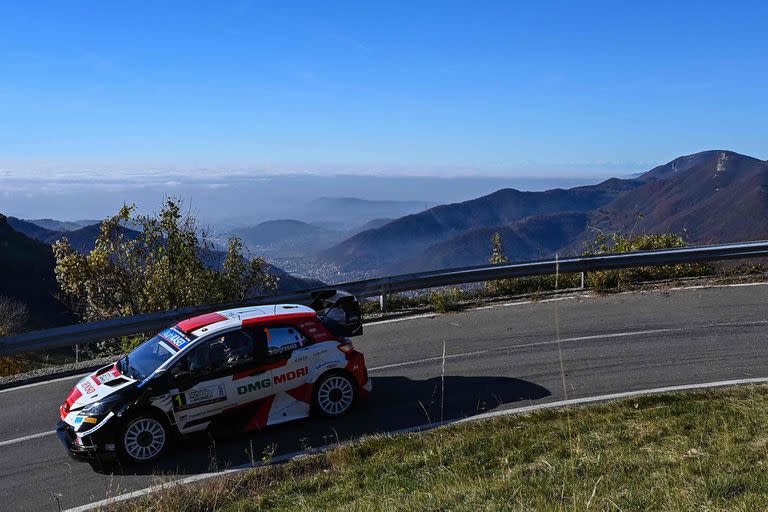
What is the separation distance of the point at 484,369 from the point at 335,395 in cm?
283

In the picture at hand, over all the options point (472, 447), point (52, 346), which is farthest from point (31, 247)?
point (472, 447)

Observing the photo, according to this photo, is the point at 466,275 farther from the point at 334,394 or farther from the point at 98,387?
the point at 98,387

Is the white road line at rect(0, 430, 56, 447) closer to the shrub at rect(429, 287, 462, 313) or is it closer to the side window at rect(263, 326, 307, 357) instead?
the side window at rect(263, 326, 307, 357)

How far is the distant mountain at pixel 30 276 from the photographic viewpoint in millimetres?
95062

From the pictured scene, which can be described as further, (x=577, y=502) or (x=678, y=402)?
(x=678, y=402)

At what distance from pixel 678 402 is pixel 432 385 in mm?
3410

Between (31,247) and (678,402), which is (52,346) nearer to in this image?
(678,402)

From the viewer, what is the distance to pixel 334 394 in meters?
9.27

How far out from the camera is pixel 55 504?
24.2 ft

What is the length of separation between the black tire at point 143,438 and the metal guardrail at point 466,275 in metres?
4.96

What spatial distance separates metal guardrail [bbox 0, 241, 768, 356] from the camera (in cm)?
1294

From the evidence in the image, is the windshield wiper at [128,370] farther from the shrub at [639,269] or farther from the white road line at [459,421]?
the shrub at [639,269]

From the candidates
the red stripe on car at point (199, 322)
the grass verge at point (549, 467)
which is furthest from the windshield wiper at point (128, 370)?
the grass verge at point (549, 467)

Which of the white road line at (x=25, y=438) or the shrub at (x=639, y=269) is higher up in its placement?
the shrub at (x=639, y=269)
